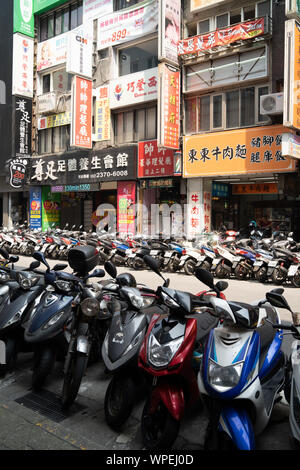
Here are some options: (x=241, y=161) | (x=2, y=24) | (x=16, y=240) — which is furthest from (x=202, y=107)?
(x=2, y=24)

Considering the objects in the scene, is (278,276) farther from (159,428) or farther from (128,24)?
(128,24)

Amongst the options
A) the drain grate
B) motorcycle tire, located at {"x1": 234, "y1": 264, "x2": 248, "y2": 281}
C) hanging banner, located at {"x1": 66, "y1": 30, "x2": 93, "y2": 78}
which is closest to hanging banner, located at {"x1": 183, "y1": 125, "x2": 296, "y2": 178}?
motorcycle tire, located at {"x1": 234, "y1": 264, "x2": 248, "y2": 281}

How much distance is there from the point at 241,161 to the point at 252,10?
542 cm

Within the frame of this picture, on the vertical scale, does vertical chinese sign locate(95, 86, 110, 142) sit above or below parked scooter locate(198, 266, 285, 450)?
above

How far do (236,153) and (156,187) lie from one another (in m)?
3.98

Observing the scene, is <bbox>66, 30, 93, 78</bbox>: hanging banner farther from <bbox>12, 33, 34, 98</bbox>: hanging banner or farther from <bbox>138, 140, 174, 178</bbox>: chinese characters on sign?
<bbox>12, 33, 34, 98</bbox>: hanging banner

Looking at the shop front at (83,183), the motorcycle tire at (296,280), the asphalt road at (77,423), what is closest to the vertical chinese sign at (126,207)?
the shop front at (83,183)

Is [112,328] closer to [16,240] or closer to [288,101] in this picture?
[288,101]

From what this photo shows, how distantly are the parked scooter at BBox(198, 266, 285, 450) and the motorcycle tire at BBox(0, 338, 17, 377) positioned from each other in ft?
7.27

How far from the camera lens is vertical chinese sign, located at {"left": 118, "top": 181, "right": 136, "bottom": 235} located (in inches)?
681

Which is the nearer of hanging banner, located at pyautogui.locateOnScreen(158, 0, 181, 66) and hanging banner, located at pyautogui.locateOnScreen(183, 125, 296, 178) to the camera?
hanging banner, located at pyautogui.locateOnScreen(183, 125, 296, 178)

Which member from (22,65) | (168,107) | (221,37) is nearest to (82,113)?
(168,107)

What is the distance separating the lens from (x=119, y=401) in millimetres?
3115

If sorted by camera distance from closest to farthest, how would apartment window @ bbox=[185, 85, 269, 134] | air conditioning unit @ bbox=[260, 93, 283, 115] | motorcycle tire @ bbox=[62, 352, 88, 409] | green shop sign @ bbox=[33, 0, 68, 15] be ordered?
motorcycle tire @ bbox=[62, 352, 88, 409] < air conditioning unit @ bbox=[260, 93, 283, 115] < apartment window @ bbox=[185, 85, 269, 134] < green shop sign @ bbox=[33, 0, 68, 15]
